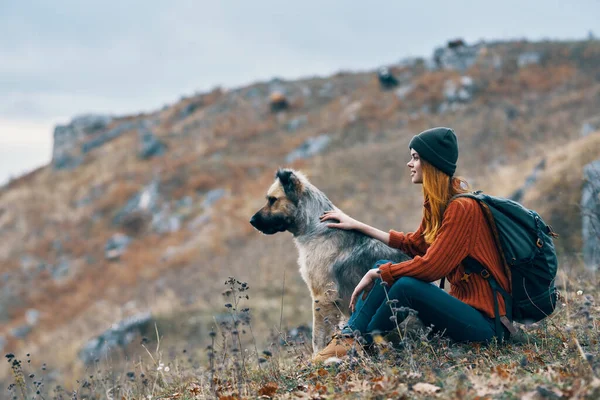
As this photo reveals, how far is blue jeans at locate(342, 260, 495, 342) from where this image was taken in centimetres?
376

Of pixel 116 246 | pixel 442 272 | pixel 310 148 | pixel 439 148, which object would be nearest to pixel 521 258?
pixel 442 272

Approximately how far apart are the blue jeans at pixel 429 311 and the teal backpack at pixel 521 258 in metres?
0.15

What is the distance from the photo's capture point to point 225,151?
113 ft

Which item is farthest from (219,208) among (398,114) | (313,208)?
(313,208)

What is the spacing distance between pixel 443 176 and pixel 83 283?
23.6m

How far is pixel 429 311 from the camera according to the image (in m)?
3.84

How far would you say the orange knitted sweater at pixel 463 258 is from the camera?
364 centimetres

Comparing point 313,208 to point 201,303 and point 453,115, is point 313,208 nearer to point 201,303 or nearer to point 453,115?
point 201,303

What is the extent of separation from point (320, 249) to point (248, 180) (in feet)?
75.0

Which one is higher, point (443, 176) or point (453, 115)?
point (453, 115)

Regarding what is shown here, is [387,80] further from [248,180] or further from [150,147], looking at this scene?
[150,147]

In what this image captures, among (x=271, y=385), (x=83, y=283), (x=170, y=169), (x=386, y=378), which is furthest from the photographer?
(x=170, y=169)

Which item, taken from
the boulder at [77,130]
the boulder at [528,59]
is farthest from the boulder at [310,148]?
the boulder at [77,130]

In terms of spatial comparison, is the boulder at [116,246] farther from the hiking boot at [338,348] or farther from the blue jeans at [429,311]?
the blue jeans at [429,311]
